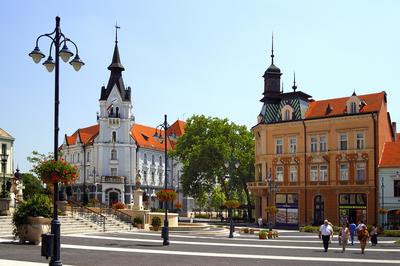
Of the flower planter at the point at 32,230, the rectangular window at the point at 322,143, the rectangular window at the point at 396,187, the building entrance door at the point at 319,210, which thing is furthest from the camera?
the rectangular window at the point at 322,143

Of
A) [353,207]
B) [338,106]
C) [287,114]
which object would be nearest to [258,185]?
[287,114]

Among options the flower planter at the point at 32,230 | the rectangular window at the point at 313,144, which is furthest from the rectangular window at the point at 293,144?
the flower planter at the point at 32,230

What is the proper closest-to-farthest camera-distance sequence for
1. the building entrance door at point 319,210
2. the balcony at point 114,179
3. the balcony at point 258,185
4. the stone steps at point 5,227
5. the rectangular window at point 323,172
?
the stone steps at point 5,227
the building entrance door at point 319,210
the rectangular window at point 323,172
the balcony at point 258,185
the balcony at point 114,179

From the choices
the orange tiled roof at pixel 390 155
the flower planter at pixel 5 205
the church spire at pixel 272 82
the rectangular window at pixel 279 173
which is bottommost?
the flower planter at pixel 5 205

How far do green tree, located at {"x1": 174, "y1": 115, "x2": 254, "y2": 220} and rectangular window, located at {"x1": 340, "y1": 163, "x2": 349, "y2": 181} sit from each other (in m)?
18.1

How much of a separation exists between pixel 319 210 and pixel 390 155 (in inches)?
365

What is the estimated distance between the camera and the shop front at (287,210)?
205 feet

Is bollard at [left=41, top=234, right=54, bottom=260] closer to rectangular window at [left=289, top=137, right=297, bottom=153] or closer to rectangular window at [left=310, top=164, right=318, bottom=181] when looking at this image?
rectangular window at [left=310, top=164, right=318, bottom=181]

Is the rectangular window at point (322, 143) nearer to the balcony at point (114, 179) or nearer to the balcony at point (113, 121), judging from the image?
the balcony at point (114, 179)

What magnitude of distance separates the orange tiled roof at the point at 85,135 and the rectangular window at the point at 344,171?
48102mm

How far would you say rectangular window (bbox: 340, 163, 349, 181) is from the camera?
195 feet

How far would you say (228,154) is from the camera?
74.9 meters

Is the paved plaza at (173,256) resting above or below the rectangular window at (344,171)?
below

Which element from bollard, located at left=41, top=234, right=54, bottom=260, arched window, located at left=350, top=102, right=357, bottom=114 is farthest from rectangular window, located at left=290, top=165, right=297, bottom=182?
bollard, located at left=41, top=234, right=54, bottom=260
